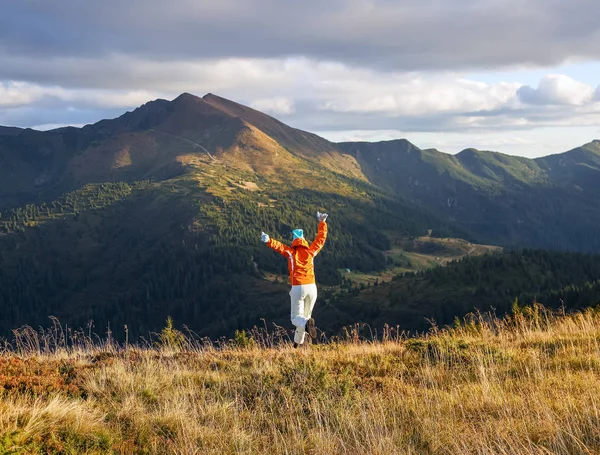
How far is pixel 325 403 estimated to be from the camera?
6613 mm

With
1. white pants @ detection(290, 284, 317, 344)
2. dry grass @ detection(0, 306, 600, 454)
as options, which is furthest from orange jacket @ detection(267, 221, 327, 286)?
dry grass @ detection(0, 306, 600, 454)

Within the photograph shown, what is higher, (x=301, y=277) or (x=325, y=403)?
(x=301, y=277)

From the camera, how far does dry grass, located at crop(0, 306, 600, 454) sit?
5203mm

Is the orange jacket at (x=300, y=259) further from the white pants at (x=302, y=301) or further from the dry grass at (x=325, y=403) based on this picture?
the dry grass at (x=325, y=403)

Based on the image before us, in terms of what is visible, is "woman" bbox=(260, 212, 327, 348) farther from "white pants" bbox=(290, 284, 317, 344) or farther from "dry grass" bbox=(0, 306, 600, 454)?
"dry grass" bbox=(0, 306, 600, 454)

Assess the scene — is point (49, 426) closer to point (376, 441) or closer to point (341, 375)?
point (376, 441)

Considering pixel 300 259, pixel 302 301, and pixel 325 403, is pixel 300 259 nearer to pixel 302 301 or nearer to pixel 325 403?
pixel 302 301

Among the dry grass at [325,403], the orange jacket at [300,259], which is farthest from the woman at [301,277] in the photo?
the dry grass at [325,403]

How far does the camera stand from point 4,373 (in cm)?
752

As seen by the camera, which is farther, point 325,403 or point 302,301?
point 302,301

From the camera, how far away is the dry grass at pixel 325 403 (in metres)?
5.20

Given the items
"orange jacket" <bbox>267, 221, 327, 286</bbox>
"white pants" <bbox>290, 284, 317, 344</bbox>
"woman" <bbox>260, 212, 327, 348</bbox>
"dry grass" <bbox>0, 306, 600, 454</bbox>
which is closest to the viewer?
"dry grass" <bbox>0, 306, 600, 454</bbox>

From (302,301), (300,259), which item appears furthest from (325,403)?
(300,259)

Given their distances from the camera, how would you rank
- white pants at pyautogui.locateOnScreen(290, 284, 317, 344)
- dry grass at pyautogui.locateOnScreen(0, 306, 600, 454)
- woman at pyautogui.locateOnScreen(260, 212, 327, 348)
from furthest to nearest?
woman at pyautogui.locateOnScreen(260, 212, 327, 348)
white pants at pyautogui.locateOnScreen(290, 284, 317, 344)
dry grass at pyautogui.locateOnScreen(0, 306, 600, 454)
